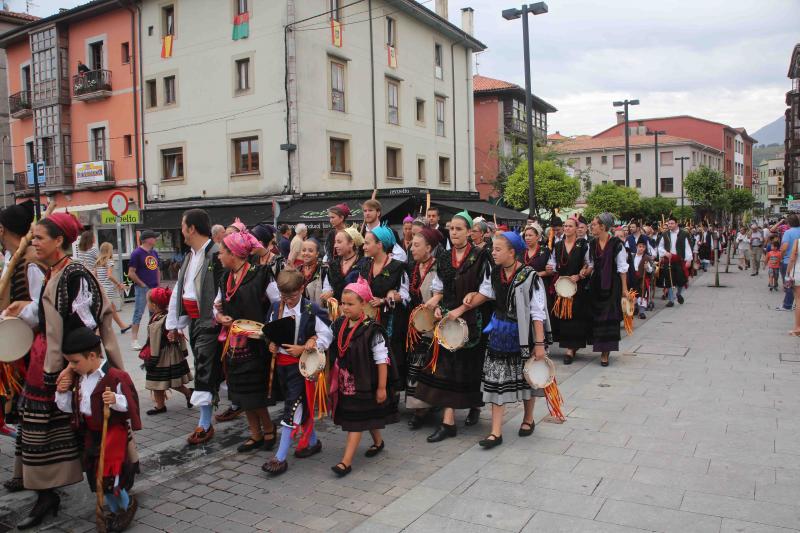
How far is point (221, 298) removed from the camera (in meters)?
5.31

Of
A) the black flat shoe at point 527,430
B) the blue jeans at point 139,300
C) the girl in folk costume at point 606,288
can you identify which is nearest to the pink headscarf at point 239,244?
the black flat shoe at point 527,430

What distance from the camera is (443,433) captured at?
5.71 m

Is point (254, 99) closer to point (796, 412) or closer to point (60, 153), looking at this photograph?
point (60, 153)

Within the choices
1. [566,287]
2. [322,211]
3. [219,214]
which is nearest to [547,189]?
[322,211]

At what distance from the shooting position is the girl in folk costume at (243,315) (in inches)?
201

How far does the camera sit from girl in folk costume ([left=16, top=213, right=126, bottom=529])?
4020 mm

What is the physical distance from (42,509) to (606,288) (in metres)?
6.83

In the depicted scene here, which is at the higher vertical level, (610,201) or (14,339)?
(610,201)

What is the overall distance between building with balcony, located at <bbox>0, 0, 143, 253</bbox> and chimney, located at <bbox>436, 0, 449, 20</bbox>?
1429 cm

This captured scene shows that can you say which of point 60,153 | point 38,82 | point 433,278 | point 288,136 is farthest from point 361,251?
point 38,82

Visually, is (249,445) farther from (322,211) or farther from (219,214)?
(219,214)

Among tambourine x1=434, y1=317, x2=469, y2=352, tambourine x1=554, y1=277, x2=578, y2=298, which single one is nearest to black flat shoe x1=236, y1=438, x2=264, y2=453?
tambourine x1=434, y1=317, x2=469, y2=352

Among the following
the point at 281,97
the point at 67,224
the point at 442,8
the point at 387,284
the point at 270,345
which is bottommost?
the point at 270,345

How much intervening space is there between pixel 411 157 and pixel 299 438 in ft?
80.8
